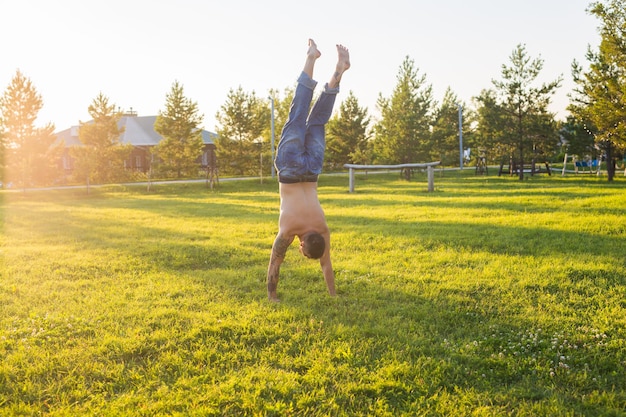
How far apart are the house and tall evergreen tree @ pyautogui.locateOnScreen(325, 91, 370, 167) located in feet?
45.8

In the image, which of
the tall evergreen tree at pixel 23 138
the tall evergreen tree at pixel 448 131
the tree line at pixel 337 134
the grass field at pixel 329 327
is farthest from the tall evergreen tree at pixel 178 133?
the grass field at pixel 329 327

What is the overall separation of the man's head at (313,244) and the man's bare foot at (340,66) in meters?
1.86

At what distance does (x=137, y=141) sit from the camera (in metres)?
52.8

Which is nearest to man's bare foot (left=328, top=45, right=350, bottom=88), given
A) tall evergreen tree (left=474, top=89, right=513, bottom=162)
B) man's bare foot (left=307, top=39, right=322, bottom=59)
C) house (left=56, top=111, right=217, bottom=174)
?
man's bare foot (left=307, top=39, right=322, bottom=59)

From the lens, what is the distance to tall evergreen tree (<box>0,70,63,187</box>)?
36.6 m

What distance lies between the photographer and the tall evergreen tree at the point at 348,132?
42.8m

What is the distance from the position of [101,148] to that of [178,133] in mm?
6321

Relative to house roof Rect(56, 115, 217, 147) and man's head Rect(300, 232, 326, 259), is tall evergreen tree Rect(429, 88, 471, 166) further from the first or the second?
man's head Rect(300, 232, 326, 259)

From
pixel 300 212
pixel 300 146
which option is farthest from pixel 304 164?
pixel 300 212

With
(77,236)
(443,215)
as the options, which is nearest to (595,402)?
(443,215)

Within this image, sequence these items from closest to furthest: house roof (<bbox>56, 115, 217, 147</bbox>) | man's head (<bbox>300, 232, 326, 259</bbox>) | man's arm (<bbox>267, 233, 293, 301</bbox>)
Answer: man's head (<bbox>300, 232, 326, 259</bbox>), man's arm (<bbox>267, 233, 293, 301</bbox>), house roof (<bbox>56, 115, 217, 147</bbox>)

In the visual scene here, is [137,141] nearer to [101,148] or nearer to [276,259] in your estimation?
[101,148]

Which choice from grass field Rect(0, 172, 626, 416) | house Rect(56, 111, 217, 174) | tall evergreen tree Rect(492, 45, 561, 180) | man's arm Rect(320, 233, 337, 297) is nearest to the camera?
grass field Rect(0, 172, 626, 416)

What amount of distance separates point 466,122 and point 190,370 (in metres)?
53.4
